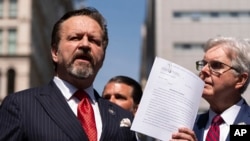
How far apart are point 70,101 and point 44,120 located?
267mm

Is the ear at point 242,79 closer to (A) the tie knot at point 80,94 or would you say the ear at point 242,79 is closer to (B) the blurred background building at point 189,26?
(A) the tie knot at point 80,94

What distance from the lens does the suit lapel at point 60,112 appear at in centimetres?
518

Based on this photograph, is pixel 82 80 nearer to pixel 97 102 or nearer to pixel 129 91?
pixel 97 102

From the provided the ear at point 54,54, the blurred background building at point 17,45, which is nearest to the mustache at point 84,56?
the ear at point 54,54

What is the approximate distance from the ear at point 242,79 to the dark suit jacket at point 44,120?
1.01 m

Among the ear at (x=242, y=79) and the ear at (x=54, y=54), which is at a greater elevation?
the ear at (x=54, y=54)

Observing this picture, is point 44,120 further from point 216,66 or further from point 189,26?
point 189,26

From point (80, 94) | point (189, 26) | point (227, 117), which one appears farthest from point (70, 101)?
point (189, 26)

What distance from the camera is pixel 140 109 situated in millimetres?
5188

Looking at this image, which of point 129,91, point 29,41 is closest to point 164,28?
point 29,41

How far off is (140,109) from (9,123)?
0.80 meters

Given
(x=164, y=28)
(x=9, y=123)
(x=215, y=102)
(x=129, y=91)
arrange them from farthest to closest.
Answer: (x=164, y=28), (x=129, y=91), (x=215, y=102), (x=9, y=123)

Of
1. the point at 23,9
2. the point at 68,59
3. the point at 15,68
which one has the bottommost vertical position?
the point at 15,68

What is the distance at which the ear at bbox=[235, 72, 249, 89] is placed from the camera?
6.08 m
